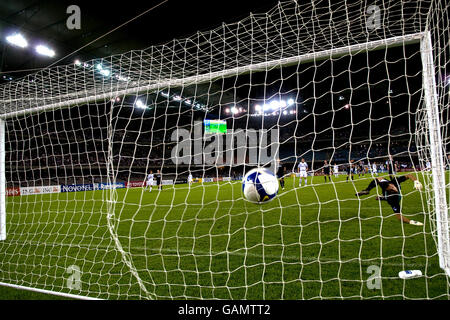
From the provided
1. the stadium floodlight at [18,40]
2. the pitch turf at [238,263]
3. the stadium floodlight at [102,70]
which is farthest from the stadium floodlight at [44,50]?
the stadium floodlight at [102,70]

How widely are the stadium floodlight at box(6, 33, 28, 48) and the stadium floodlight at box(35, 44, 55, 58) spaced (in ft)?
1.50

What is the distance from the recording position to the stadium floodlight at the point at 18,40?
11.0m

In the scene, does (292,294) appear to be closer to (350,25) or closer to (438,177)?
(438,177)

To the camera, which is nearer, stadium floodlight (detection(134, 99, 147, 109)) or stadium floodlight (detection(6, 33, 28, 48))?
stadium floodlight (detection(134, 99, 147, 109))

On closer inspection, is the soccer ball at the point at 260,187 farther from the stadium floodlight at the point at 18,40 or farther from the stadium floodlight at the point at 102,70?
the stadium floodlight at the point at 18,40

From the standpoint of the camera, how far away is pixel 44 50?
12133mm

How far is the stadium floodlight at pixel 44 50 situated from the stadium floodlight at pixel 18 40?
18.0 inches

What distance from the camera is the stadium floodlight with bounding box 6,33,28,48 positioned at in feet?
36.2

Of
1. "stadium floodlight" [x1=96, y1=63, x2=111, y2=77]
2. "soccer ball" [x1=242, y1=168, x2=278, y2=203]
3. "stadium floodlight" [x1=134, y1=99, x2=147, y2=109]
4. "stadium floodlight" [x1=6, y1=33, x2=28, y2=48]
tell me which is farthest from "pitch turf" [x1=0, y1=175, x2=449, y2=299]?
"stadium floodlight" [x1=6, y1=33, x2=28, y2=48]

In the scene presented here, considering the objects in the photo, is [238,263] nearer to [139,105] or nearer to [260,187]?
[260,187]

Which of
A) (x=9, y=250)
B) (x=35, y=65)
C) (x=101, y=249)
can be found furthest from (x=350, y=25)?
(x=35, y=65)

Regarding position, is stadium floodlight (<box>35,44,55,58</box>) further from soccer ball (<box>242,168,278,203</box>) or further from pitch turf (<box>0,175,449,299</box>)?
soccer ball (<box>242,168,278,203</box>)

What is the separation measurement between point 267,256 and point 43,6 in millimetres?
11595
